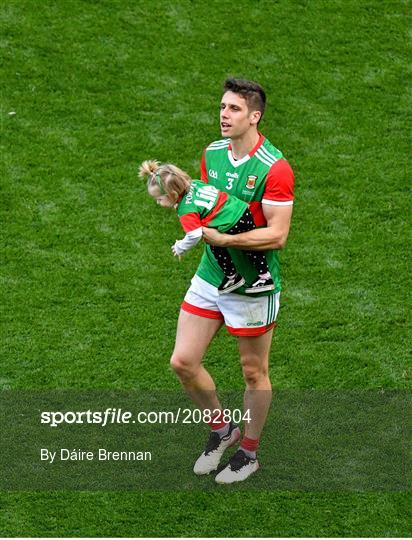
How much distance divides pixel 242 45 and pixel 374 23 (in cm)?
138

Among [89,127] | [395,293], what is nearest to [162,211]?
[89,127]

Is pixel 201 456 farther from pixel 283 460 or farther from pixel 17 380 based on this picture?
pixel 17 380

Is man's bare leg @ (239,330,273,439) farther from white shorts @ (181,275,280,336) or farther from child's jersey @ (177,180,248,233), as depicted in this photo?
child's jersey @ (177,180,248,233)

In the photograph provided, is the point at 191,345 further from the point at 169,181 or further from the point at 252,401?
the point at 169,181

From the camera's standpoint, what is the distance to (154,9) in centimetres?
1297

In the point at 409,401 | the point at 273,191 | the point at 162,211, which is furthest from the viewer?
the point at 162,211

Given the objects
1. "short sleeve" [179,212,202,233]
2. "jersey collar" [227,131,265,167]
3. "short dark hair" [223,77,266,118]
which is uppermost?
"short dark hair" [223,77,266,118]

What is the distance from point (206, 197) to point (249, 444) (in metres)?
1.75

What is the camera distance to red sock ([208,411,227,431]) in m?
8.12

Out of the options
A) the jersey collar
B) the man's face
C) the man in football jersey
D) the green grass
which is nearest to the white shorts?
the man in football jersey

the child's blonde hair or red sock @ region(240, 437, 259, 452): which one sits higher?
the child's blonde hair

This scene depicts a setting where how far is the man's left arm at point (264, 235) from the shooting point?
284 inches

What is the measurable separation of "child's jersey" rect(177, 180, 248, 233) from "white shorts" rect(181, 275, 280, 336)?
55 cm

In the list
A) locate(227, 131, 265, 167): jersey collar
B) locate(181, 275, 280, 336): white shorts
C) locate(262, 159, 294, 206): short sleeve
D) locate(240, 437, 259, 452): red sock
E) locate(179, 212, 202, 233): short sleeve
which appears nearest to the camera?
locate(179, 212, 202, 233): short sleeve
